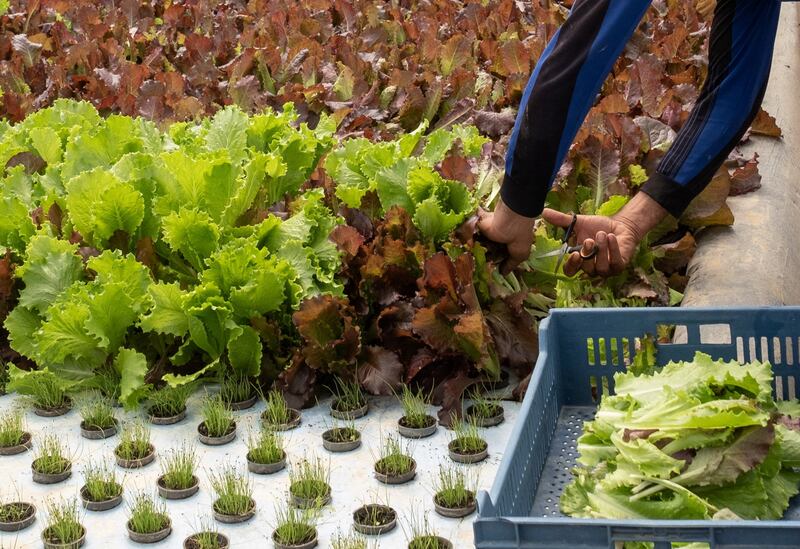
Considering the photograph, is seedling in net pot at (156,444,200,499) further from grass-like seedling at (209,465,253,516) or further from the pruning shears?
the pruning shears

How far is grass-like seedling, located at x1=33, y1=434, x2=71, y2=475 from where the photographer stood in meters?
3.28

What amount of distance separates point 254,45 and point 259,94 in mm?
1323

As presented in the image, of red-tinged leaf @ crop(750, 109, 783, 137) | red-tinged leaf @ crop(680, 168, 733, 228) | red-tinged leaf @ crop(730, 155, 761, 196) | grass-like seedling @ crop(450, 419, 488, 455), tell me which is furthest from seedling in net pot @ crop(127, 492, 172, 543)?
red-tinged leaf @ crop(750, 109, 783, 137)

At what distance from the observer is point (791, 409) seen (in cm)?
257

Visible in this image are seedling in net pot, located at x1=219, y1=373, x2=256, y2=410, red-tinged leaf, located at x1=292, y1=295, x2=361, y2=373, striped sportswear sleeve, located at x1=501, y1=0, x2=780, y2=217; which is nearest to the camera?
striped sportswear sleeve, located at x1=501, y1=0, x2=780, y2=217

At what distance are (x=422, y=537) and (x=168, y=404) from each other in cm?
118

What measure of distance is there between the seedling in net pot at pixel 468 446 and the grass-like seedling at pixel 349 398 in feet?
1.28

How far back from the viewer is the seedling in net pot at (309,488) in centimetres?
307

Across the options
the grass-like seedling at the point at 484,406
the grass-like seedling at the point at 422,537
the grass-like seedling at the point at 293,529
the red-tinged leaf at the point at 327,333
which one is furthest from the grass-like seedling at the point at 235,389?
the grass-like seedling at the point at 422,537

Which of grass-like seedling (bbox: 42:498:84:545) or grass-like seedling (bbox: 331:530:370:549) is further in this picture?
grass-like seedling (bbox: 42:498:84:545)

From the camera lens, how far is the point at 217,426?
3494mm

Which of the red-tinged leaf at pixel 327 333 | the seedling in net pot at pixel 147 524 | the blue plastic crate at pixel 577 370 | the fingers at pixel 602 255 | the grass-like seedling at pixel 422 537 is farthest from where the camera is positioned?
the red-tinged leaf at pixel 327 333

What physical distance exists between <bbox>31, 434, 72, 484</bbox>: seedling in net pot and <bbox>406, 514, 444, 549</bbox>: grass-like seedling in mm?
1057

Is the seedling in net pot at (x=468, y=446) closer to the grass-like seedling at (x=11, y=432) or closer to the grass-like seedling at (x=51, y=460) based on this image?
the grass-like seedling at (x=51, y=460)
